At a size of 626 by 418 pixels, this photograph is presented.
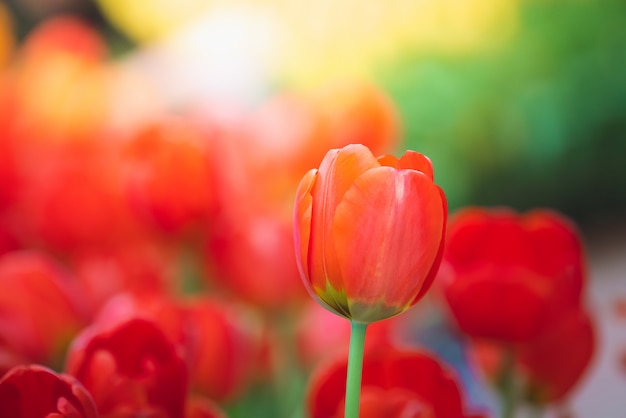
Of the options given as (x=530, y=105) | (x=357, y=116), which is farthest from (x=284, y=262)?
(x=530, y=105)

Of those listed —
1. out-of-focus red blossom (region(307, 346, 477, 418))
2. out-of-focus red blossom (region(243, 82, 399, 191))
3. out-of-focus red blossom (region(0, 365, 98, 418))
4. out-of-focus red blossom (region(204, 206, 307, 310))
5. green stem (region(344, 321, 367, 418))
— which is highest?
green stem (region(344, 321, 367, 418))

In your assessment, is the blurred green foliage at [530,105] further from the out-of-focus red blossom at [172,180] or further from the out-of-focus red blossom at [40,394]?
the out-of-focus red blossom at [40,394]

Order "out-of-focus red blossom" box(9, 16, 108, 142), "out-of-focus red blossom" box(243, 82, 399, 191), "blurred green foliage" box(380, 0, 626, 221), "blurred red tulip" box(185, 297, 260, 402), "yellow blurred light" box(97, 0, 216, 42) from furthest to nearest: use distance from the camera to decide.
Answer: "yellow blurred light" box(97, 0, 216, 42) < "blurred green foliage" box(380, 0, 626, 221) < "out-of-focus red blossom" box(9, 16, 108, 142) < "out-of-focus red blossom" box(243, 82, 399, 191) < "blurred red tulip" box(185, 297, 260, 402)

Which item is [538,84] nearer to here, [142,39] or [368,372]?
[142,39]

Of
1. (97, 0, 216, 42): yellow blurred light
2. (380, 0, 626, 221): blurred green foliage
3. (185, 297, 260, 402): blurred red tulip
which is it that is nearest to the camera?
(185, 297, 260, 402): blurred red tulip

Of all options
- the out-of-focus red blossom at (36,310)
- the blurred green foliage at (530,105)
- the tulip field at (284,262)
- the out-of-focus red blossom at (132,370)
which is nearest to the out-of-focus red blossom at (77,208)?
the tulip field at (284,262)

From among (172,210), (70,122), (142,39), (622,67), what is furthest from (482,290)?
(142,39)

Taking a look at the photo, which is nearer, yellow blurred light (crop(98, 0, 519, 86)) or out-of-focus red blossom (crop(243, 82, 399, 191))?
out-of-focus red blossom (crop(243, 82, 399, 191))

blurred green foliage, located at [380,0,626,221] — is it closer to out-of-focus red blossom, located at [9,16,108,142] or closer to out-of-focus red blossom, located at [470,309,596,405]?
out-of-focus red blossom, located at [9,16,108,142]

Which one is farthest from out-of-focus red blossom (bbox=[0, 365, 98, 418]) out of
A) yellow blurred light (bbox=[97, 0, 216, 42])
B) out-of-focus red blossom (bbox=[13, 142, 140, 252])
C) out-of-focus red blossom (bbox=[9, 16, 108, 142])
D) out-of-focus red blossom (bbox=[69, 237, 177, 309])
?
yellow blurred light (bbox=[97, 0, 216, 42])

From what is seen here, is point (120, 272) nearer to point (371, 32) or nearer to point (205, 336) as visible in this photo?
point (205, 336)
